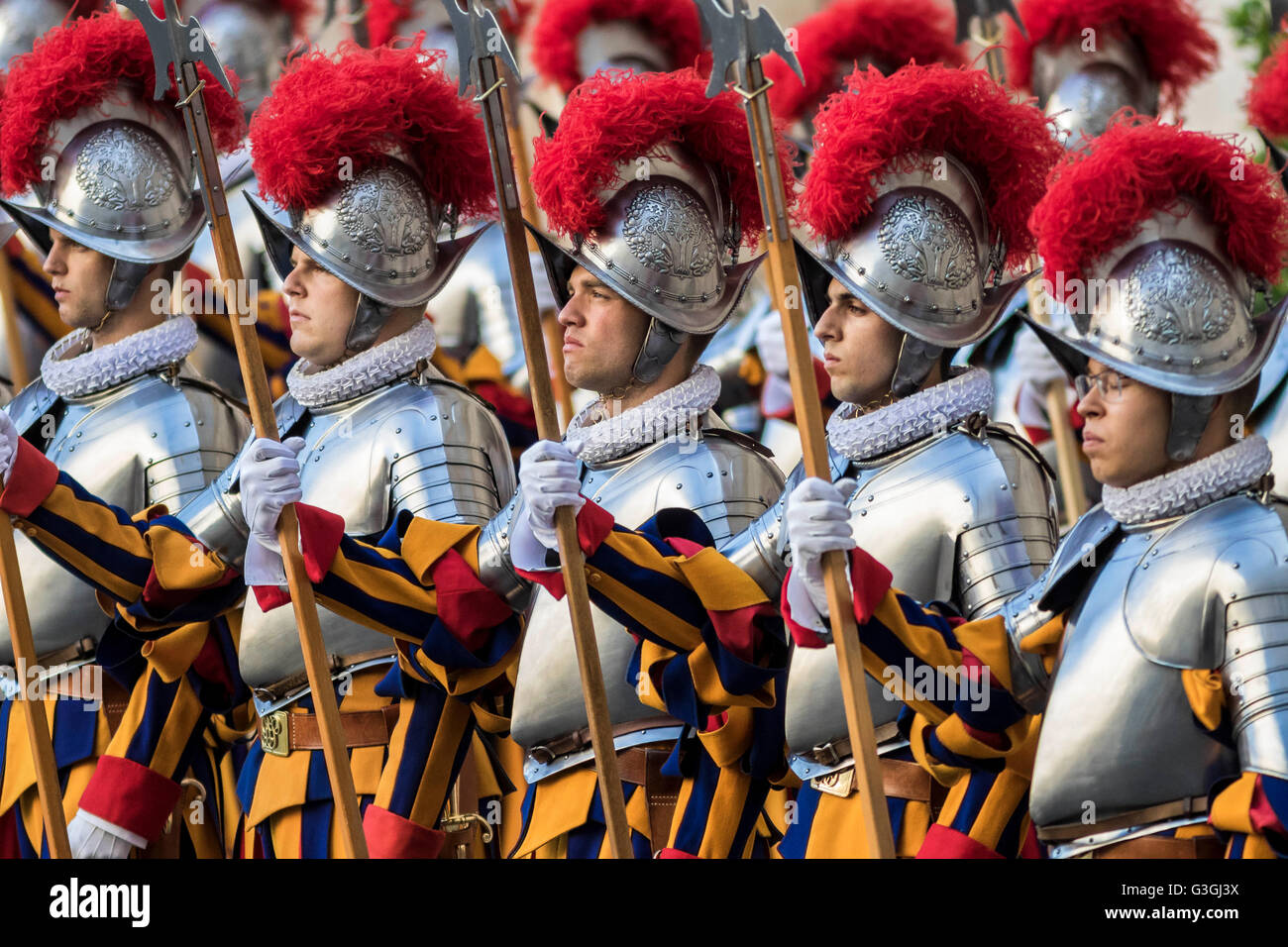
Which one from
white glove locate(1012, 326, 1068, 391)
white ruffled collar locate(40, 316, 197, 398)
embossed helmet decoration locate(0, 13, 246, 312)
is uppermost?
embossed helmet decoration locate(0, 13, 246, 312)

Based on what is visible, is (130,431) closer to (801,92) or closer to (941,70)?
(941,70)

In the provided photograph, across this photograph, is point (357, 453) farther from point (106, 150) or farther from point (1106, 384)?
point (1106, 384)

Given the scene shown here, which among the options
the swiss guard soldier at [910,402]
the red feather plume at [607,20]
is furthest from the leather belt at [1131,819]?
the red feather plume at [607,20]

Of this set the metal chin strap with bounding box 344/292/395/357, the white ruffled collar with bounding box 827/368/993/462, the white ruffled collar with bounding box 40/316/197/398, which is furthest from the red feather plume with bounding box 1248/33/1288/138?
the white ruffled collar with bounding box 40/316/197/398

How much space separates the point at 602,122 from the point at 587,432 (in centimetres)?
80

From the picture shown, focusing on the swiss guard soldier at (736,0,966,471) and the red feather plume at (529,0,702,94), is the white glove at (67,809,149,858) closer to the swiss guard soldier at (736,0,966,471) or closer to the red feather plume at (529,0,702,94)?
the swiss guard soldier at (736,0,966,471)

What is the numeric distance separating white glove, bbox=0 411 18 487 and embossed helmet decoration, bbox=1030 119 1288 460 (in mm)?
2631

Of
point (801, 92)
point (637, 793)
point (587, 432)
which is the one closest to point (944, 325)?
point (587, 432)

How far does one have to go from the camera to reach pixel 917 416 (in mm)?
5469

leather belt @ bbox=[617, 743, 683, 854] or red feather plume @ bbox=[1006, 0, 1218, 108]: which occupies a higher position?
red feather plume @ bbox=[1006, 0, 1218, 108]

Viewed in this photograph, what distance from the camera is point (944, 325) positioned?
5484 mm

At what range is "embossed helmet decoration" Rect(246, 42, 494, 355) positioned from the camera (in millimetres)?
6250

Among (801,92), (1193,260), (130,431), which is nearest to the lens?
(1193,260)
